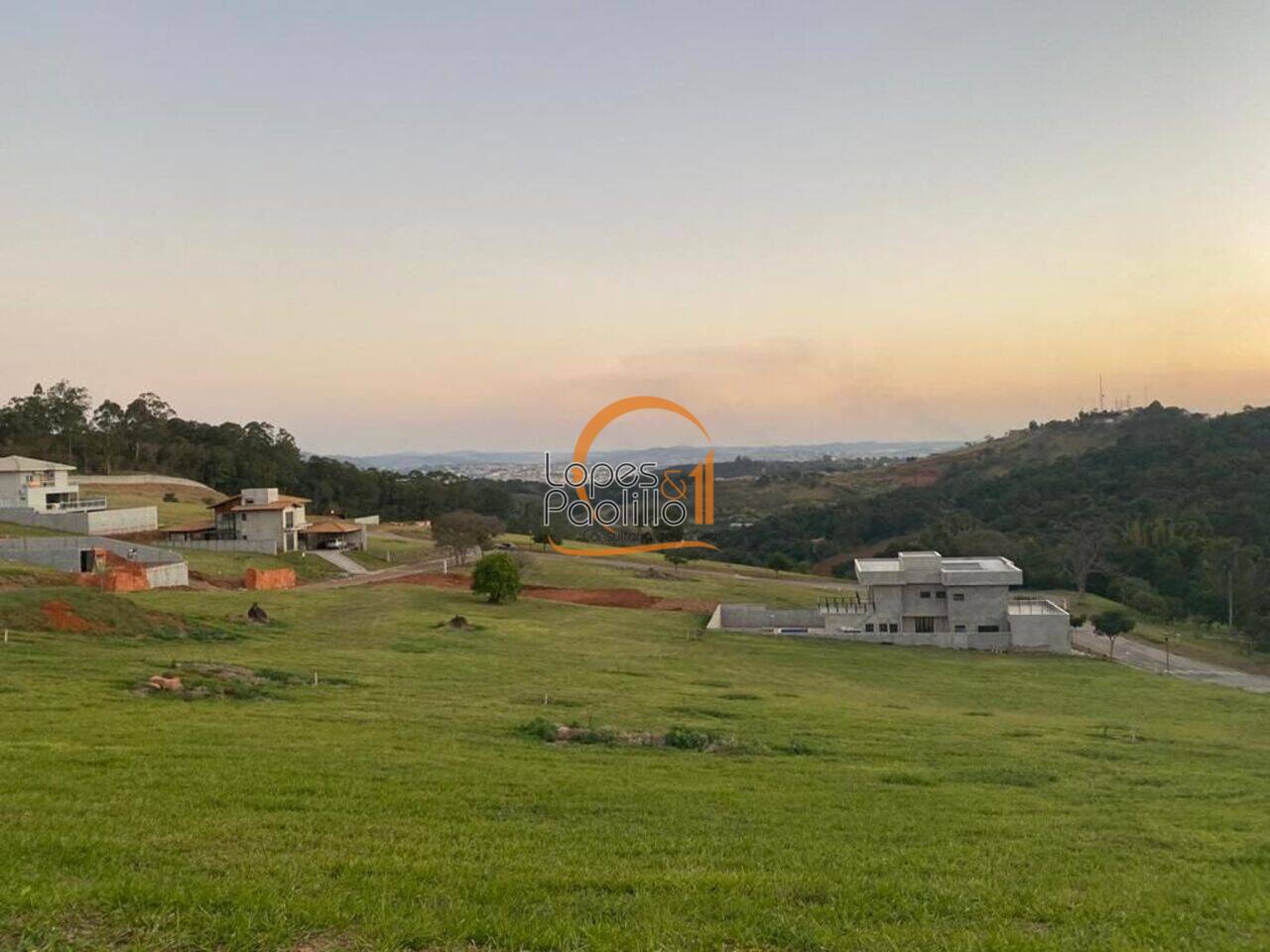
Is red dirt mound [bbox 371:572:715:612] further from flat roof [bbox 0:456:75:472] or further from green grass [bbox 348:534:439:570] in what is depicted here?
flat roof [bbox 0:456:75:472]

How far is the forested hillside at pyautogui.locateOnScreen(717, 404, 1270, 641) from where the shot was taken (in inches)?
2574

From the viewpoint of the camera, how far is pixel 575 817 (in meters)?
9.27

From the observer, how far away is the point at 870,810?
10406 millimetres

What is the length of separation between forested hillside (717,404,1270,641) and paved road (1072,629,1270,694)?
11772 mm

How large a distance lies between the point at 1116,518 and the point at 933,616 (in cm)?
5599

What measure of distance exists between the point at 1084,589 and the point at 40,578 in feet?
230

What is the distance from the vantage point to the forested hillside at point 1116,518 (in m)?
65.4

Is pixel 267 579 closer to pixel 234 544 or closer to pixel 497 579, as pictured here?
pixel 234 544

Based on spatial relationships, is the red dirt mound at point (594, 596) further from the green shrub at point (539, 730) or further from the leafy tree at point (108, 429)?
the leafy tree at point (108, 429)

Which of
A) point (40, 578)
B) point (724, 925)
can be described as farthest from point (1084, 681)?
point (40, 578)

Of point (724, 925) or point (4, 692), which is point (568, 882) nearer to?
point (724, 925)

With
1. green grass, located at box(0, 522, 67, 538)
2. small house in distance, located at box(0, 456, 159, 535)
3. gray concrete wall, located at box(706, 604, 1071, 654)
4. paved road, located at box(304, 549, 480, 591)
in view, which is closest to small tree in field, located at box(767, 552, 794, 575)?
→ paved road, located at box(304, 549, 480, 591)

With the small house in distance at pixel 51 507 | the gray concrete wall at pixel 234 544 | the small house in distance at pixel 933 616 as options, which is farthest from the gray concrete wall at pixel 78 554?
the small house in distance at pixel 933 616

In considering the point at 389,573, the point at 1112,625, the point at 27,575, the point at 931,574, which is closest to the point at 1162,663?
the point at 1112,625
